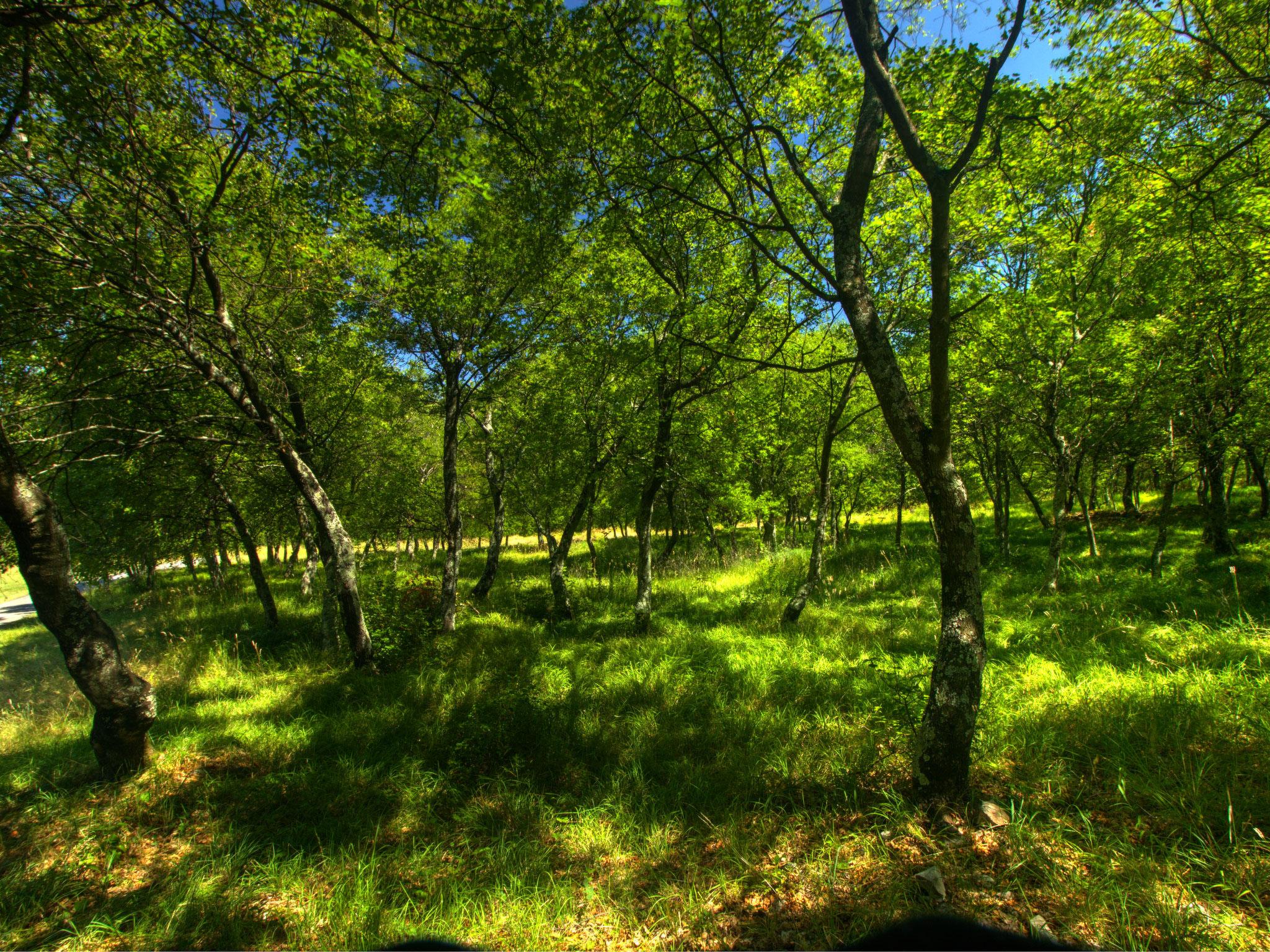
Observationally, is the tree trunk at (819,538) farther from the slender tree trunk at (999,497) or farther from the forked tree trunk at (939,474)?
the slender tree trunk at (999,497)

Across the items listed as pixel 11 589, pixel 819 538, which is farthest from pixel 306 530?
pixel 11 589

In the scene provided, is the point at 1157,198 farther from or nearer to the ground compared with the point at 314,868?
farther from the ground

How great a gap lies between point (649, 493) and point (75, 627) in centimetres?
787

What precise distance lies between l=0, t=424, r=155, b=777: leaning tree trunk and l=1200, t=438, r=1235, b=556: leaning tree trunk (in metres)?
19.0

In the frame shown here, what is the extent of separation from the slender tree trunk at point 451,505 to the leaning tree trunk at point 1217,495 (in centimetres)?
1664

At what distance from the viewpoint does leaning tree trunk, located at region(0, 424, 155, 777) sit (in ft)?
13.5

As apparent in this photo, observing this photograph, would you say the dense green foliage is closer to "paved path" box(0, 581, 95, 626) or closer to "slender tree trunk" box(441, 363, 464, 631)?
"slender tree trunk" box(441, 363, 464, 631)

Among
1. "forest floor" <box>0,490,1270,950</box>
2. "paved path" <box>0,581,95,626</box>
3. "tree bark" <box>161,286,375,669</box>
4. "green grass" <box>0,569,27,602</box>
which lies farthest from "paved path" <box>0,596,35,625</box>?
"forest floor" <box>0,490,1270,950</box>

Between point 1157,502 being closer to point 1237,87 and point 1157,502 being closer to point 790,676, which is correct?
point 1237,87

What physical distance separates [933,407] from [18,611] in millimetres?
45301

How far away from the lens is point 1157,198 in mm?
6988

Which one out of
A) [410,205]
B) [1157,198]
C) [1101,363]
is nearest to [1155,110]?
[1157,198]

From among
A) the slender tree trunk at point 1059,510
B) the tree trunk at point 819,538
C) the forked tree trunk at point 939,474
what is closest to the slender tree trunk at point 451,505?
the tree trunk at point 819,538

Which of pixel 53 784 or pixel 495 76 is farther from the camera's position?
pixel 53 784
